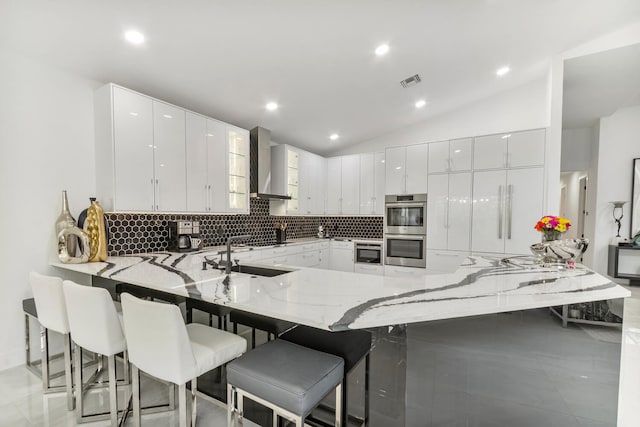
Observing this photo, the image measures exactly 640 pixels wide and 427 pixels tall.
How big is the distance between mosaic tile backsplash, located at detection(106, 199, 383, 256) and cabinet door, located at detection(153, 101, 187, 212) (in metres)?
0.34

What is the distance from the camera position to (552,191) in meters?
3.40

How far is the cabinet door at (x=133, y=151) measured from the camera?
2.45m

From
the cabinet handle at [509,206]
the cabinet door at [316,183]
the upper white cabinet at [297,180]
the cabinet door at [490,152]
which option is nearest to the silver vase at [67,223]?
the upper white cabinet at [297,180]

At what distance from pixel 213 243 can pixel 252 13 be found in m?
2.65

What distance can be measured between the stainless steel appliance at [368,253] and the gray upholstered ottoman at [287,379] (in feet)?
11.3

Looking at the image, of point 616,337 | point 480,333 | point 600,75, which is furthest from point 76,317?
point 600,75

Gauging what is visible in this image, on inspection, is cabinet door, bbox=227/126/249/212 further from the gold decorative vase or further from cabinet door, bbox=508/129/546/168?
cabinet door, bbox=508/129/546/168

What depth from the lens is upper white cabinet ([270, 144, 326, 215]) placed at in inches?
177

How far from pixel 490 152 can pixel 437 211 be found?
1.04m

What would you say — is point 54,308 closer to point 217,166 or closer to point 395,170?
point 217,166

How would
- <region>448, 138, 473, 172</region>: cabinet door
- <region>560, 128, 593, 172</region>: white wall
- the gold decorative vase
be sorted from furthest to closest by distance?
<region>560, 128, 593, 172</region>: white wall < <region>448, 138, 473, 172</region>: cabinet door < the gold decorative vase

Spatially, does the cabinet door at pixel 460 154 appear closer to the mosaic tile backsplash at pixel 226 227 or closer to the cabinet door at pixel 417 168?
the cabinet door at pixel 417 168

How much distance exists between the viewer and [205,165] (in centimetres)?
320

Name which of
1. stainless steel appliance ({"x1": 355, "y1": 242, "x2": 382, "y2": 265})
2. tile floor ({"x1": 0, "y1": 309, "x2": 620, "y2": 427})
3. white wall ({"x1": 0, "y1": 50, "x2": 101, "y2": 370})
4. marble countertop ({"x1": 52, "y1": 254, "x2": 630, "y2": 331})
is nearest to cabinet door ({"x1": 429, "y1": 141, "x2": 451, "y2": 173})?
stainless steel appliance ({"x1": 355, "y1": 242, "x2": 382, "y2": 265})
